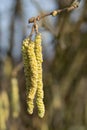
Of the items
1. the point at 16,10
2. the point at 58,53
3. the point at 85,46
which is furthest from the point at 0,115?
the point at 16,10

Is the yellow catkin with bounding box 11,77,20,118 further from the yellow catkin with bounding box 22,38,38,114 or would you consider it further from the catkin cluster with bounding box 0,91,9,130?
the yellow catkin with bounding box 22,38,38,114

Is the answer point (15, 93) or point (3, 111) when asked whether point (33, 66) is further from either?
point (3, 111)

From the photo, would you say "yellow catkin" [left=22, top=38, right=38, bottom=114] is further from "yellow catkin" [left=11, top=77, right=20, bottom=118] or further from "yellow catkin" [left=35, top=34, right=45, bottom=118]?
"yellow catkin" [left=11, top=77, right=20, bottom=118]

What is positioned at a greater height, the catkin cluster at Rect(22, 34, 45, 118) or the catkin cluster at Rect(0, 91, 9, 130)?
the catkin cluster at Rect(22, 34, 45, 118)

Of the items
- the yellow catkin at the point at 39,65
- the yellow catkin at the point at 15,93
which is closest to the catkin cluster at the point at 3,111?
the yellow catkin at the point at 15,93

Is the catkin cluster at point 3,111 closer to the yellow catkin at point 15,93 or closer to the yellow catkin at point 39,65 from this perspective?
the yellow catkin at point 15,93

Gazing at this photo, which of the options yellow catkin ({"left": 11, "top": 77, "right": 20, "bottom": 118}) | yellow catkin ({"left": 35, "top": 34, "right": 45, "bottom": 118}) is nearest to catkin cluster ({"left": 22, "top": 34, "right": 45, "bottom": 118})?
yellow catkin ({"left": 35, "top": 34, "right": 45, "bottom": 118})

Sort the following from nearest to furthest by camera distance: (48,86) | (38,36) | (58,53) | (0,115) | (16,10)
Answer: (38,36), (0,115), (58,53), (48,86), (16,10)

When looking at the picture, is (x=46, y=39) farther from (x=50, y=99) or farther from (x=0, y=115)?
(x=0, y=115)

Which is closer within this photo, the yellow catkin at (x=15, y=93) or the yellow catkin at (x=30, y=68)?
the yellow catkin at (x=30, y=68)

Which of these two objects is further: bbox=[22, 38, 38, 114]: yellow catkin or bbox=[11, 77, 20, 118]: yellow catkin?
bbox=[11, 77, 20, 118]: yellow catkin

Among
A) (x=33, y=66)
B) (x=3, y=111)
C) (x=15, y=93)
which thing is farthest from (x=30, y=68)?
(x=3, y=111)
